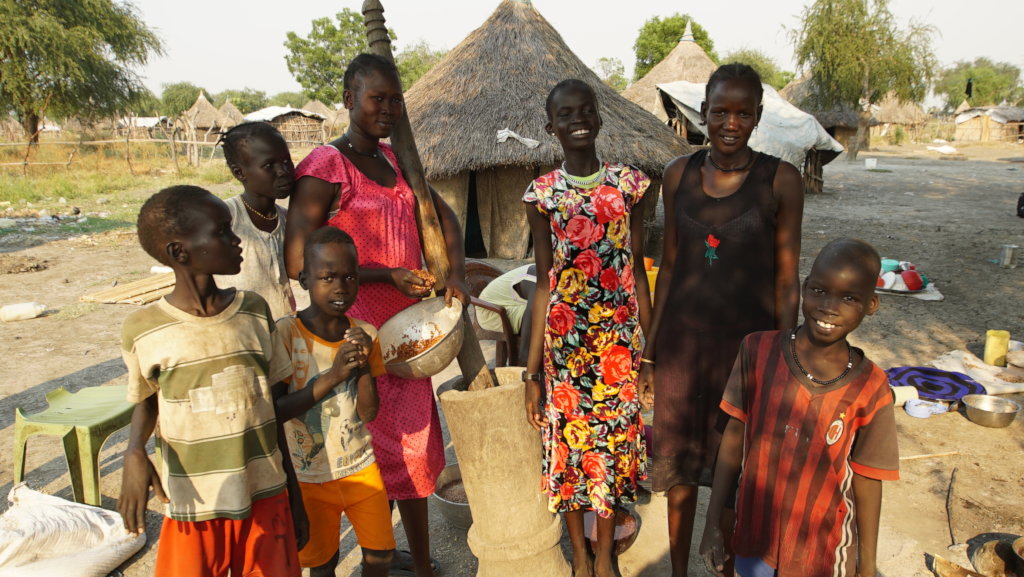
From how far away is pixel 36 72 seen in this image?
17.4 meters

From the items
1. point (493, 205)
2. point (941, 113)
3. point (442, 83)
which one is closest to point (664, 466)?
point (493, 205)

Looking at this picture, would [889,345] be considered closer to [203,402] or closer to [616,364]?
[616,364]

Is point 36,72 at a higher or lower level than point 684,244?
higher

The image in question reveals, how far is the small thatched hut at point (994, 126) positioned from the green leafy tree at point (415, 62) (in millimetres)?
28940

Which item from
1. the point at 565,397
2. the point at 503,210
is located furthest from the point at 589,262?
the point at 503,210

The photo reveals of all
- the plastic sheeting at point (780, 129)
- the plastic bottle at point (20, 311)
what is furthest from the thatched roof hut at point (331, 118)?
the plastic bottle at point (20, 311)

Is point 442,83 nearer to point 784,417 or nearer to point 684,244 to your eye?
point 684,244

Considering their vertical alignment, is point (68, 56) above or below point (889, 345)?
above

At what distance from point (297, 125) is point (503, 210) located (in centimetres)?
2363

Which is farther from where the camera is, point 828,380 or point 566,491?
point 566,491

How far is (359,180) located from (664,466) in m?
1.32

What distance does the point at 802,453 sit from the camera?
54.7 inches

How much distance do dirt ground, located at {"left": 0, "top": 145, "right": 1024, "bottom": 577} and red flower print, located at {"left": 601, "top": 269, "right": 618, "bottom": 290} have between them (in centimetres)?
116

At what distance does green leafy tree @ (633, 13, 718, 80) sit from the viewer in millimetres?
31344
